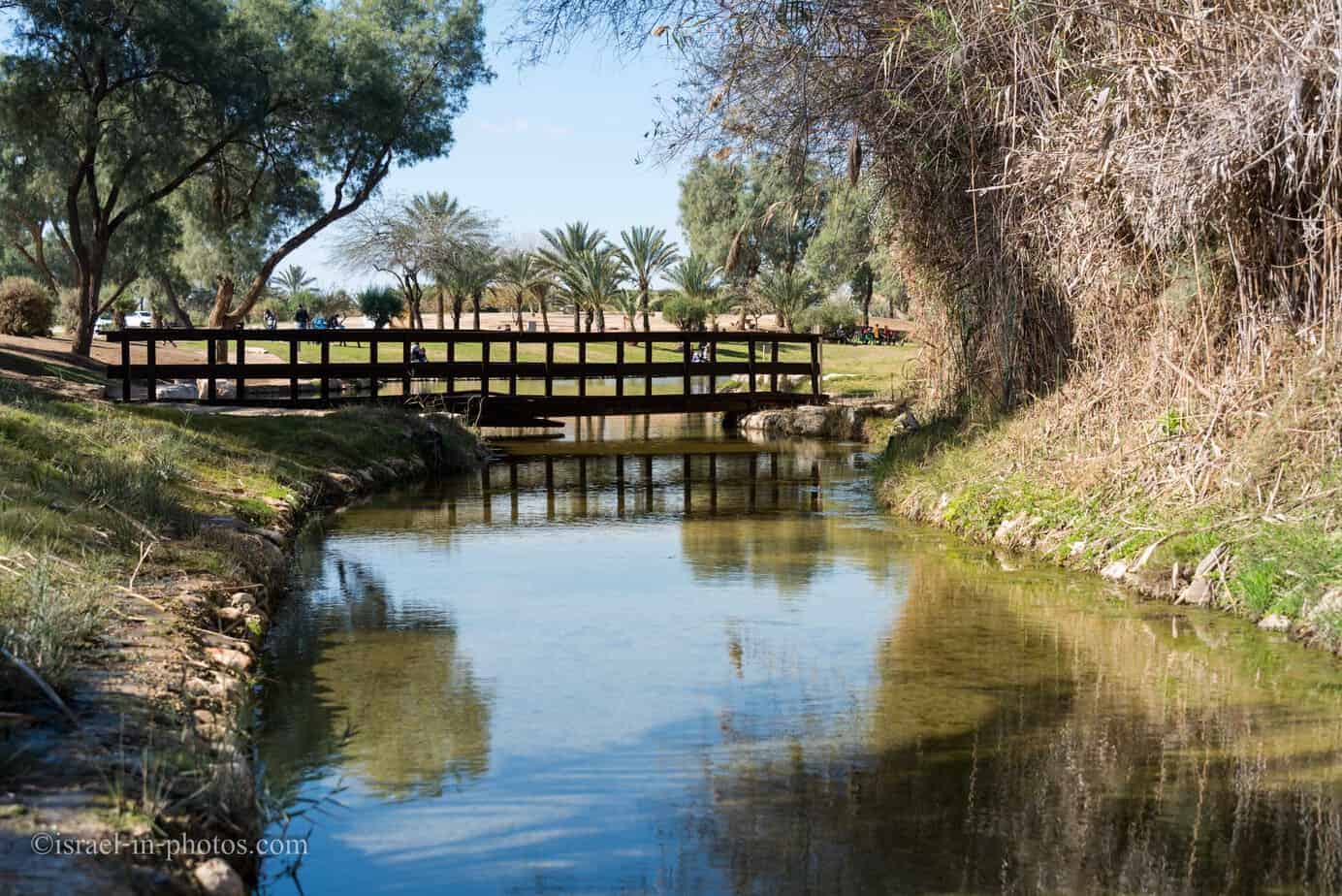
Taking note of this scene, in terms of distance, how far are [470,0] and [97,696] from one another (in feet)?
101

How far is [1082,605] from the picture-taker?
31.7 ft

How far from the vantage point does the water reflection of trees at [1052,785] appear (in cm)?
500

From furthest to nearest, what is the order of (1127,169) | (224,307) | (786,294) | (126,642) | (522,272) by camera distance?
(522,272) → (786,294) → (224,307) → (1127,169) → (126,642)

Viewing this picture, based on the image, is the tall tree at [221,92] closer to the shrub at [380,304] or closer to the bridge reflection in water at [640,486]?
the bridge reflection in water at [640,486]

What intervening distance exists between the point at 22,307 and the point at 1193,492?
92.7 ft

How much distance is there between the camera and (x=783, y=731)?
265 inches

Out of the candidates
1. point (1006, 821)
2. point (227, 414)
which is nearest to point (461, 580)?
point (1006, 821)

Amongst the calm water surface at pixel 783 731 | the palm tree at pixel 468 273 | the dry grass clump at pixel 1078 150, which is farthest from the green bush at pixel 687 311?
the calm water surface at pixel 783 731

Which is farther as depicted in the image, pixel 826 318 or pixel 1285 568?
pixel 826 318

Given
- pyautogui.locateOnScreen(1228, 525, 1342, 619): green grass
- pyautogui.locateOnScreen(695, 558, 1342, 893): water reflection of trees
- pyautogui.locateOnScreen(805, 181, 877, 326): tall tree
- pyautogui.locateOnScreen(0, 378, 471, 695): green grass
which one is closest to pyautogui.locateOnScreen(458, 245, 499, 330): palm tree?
pyautogui.locateOnScreen(805, 181, 877, 326): tall tree

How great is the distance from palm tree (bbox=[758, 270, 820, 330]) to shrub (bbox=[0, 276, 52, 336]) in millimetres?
30120

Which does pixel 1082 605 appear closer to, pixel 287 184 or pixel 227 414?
pixel 227 414

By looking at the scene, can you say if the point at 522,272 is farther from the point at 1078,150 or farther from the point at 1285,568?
the point at 1285,568

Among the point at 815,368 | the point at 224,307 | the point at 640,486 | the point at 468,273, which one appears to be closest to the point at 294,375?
the point at 640,486
